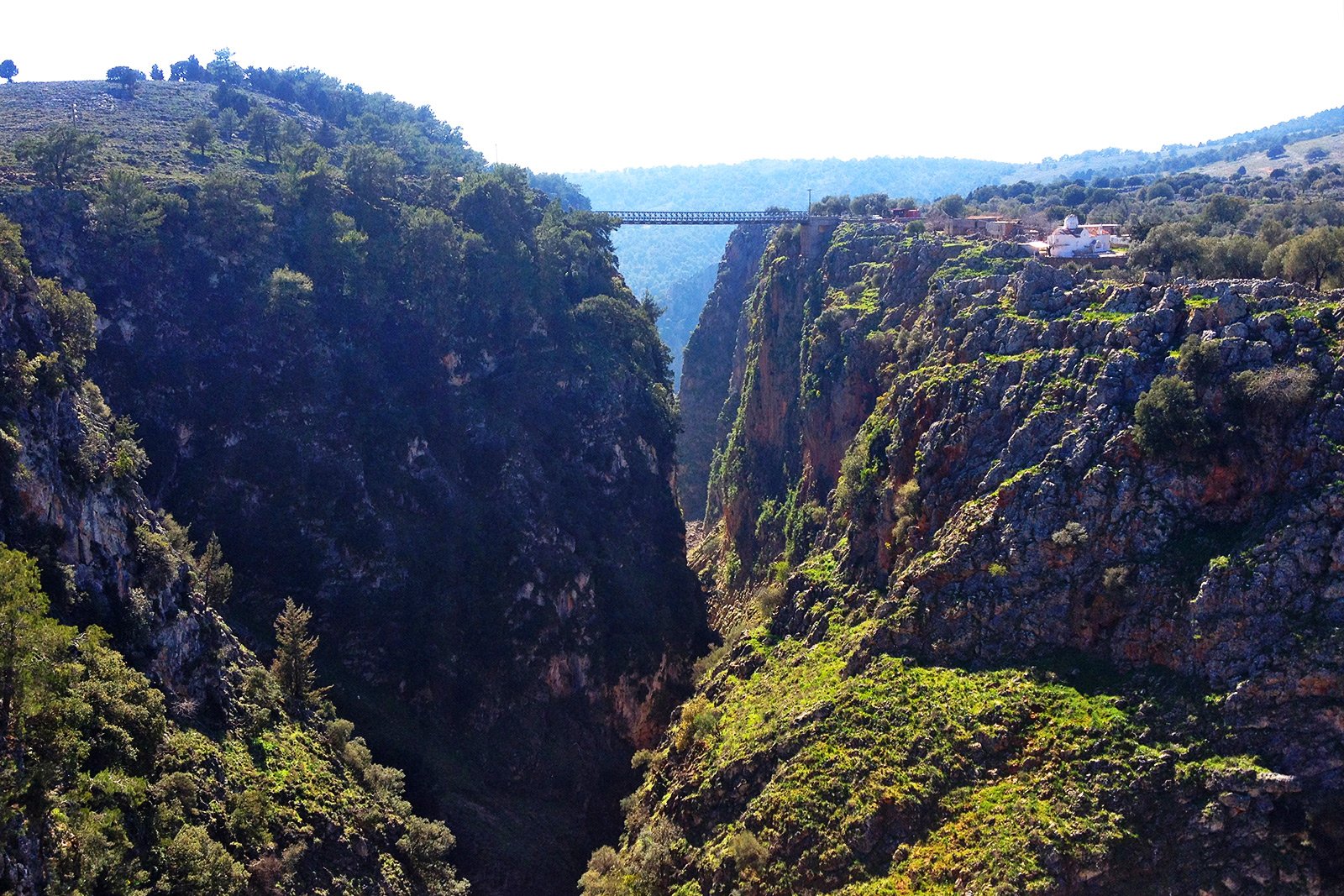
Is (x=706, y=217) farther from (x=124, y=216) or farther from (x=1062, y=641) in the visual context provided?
(x=1062, y=641)

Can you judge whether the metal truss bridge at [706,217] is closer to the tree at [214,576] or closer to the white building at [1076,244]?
the white building at [1076,244]

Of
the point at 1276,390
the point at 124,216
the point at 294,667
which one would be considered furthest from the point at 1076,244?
the point at 124,216

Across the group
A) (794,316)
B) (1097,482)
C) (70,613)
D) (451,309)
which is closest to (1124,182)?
(794,316)

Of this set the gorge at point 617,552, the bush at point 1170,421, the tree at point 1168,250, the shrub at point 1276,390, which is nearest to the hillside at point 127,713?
the gorge at point 617,552

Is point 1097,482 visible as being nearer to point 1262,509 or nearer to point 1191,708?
point 1262,509

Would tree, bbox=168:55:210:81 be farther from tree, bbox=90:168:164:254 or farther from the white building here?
the white building
